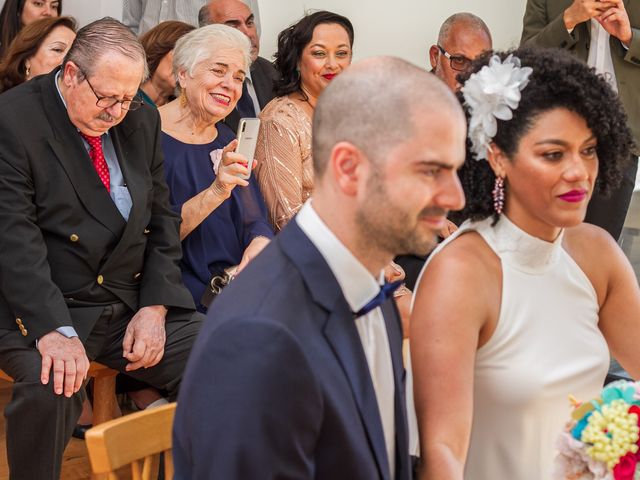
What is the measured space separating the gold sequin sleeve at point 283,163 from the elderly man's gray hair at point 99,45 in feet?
2.75

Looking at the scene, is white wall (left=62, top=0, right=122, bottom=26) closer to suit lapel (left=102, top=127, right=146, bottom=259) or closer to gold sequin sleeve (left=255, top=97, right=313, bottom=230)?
gold sequin sleeve (left=255, top=97, right=313, bottom=230)

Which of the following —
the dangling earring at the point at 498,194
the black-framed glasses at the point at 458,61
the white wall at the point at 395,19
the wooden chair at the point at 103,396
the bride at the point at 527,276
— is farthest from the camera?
the white wall at the point at 395,19

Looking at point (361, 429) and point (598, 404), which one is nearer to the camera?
point (361, 429)

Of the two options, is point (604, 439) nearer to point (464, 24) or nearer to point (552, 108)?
point (552, 108)

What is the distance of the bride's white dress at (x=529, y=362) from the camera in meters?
1.85

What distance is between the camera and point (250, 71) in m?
4.33

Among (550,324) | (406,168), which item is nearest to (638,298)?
(550,324)

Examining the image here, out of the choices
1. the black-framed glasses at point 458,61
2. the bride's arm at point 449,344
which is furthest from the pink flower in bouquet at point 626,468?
the black-framed glasses at point 458,61

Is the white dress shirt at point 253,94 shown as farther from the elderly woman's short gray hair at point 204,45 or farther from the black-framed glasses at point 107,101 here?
the black-framed glasses at point 107,101

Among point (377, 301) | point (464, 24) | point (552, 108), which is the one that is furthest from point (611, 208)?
point (377, 301)

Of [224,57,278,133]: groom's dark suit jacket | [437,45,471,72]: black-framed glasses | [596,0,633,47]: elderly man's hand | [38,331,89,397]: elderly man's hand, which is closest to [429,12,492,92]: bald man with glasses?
[437,45,471,72]: black-framed glasses

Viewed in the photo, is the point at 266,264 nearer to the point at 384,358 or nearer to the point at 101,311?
the point at 384,358

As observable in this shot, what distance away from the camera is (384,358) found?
1.43 meters

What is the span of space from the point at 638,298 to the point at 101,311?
1.57 meters
